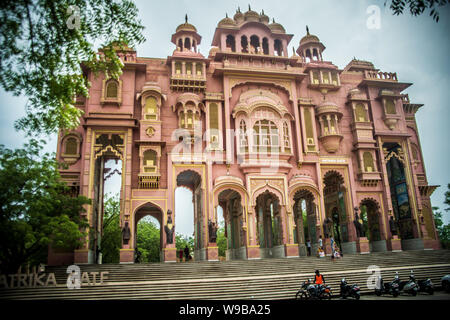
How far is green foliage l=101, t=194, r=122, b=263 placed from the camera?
33.2 metres


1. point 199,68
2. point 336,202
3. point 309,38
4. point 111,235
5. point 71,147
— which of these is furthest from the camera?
point 111,235

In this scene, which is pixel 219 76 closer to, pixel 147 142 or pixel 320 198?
pixel 147 142

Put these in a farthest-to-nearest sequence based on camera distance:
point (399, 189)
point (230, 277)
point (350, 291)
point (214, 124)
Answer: point (399, 189), point (214, 124), point (230, 277), point (350, 291)

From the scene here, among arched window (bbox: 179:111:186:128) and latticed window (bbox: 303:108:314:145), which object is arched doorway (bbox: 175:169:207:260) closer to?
arched window (bbox: 179:111:186:128)

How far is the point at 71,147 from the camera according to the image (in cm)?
2131

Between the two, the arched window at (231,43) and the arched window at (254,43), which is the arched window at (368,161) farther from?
the arched window at (231,43)

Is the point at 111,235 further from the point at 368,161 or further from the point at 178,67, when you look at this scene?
the point at 368,161

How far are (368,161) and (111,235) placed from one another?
24145 millimetres

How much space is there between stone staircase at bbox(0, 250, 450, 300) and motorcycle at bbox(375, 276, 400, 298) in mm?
1035

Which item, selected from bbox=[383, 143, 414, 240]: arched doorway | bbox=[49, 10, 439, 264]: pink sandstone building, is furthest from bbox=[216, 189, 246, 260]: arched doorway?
bbox=[383, 143, 414, 240]: arched doorway

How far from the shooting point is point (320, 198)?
23.2m

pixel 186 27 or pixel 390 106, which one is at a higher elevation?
pixel 186 27

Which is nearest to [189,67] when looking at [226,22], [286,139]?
[226,22]

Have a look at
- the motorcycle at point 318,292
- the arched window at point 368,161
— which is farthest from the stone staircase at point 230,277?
the arched window at point 368,161
